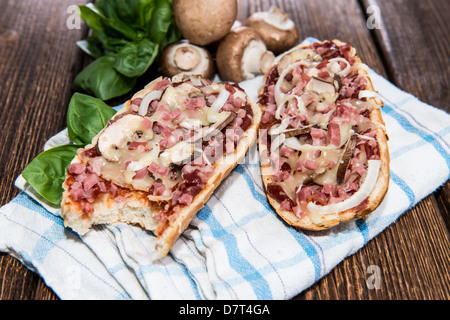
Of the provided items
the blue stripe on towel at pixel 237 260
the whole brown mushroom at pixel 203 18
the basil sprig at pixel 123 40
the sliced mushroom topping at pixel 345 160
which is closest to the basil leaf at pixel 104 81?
the basil sprig at pixel 123 40

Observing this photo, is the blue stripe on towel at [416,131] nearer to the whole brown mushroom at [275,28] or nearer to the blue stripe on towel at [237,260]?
the whole brown mushroom at [275,28]

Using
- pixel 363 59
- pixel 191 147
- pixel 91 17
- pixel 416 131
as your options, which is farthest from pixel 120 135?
pixel 363 59

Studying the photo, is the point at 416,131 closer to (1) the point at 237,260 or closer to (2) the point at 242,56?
(2) the point at 242,56

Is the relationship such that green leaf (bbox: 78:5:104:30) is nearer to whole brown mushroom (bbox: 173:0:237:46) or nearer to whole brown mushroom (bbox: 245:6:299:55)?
whole brown mushroom (bbox: 173:0:237:46)

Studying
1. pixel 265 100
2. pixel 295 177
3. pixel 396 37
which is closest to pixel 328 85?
pixel 265 100

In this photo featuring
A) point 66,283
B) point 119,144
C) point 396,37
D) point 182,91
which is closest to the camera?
point 66,283

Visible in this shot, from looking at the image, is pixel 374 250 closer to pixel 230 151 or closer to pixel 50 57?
pixel 230 151
